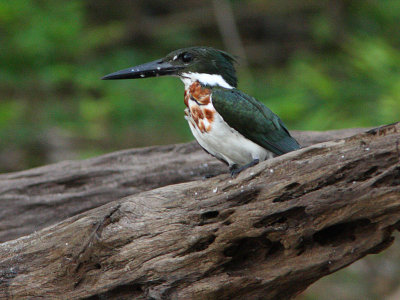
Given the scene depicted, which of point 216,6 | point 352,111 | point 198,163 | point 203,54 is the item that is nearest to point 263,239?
point 203,54

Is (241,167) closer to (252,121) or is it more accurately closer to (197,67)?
(252,121)

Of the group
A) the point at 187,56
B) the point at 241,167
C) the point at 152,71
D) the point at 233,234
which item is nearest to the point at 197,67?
the point at 187,56

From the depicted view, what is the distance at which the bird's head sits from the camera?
3357 millimetres

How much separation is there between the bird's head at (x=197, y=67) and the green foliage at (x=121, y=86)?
182 cm

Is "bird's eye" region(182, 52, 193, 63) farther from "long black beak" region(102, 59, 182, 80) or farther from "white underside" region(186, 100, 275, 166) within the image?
"white underside" region(186, 100, 275, 166)

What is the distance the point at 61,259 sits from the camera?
296cm

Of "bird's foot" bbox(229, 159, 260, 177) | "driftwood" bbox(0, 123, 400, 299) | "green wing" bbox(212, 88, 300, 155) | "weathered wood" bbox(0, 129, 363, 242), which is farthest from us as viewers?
"weathered wood" bbox(0, 129, 363, 242)

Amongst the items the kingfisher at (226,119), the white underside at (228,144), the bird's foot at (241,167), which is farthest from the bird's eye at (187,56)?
the bird's foot at (241,167)

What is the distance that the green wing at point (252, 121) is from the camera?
122 inches

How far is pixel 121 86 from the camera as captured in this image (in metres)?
5.89

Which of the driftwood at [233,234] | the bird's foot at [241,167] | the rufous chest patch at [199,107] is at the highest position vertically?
the rufous chest patch at [199,107]

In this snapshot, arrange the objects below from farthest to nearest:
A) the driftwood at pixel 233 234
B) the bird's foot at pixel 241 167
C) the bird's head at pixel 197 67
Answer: the bird's head at pixel 197 67 → the bird's foot at pixel 241 167 → the driftwood at pixel 233 234

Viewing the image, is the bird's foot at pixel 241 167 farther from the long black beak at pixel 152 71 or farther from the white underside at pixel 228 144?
the long black beak at pixel 152 71

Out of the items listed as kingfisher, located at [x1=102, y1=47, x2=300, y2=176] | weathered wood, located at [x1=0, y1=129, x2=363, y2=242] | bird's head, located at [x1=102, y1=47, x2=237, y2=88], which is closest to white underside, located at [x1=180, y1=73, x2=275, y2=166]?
kingfisher, located at [x1=102, y1=47, x2=300, y2=176]
